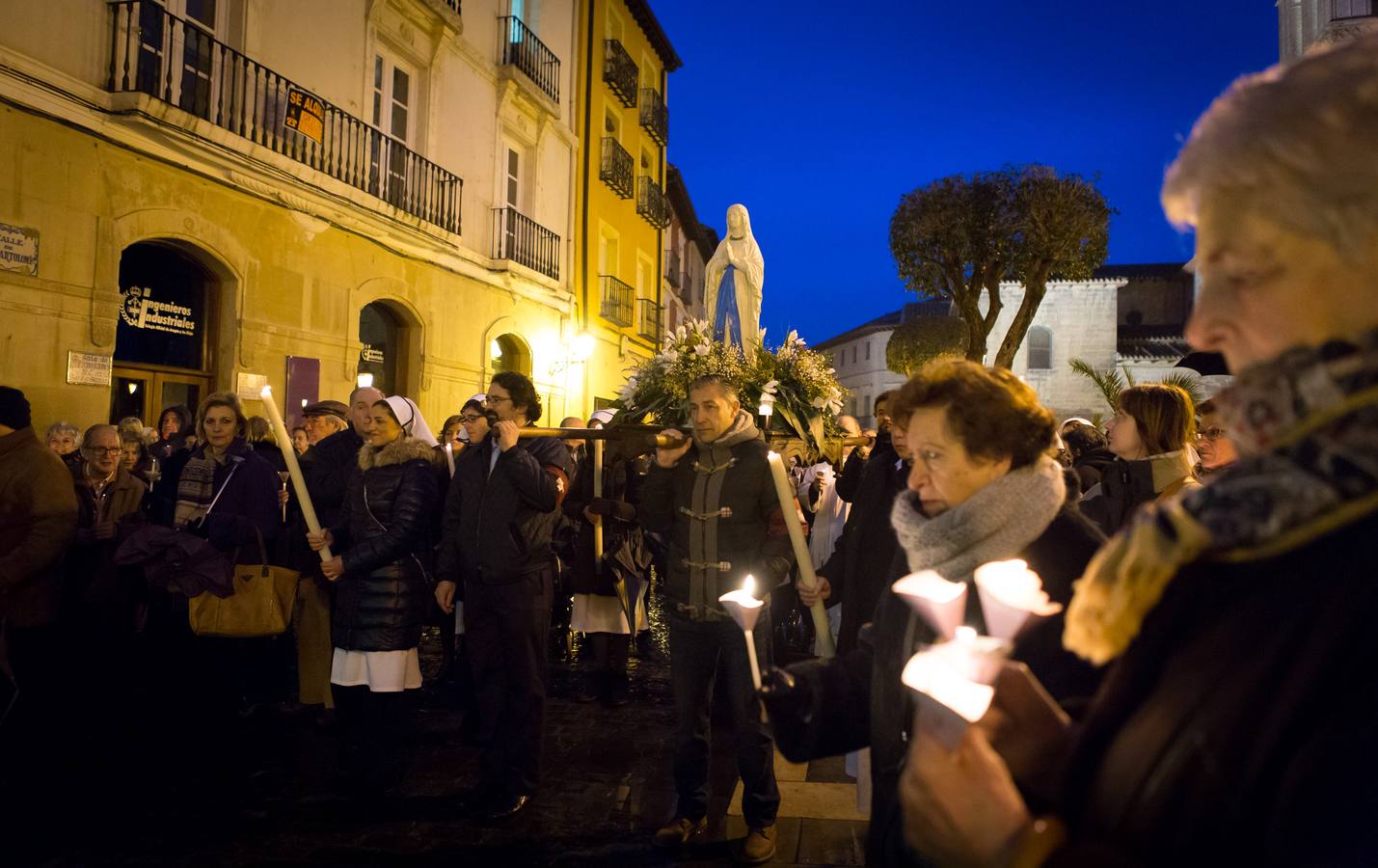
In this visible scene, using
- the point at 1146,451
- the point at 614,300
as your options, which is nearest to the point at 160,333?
the point at 1146,451

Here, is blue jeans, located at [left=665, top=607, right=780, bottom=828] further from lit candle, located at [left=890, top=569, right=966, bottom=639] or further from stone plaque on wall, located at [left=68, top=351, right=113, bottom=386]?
stone plaque on wall, located at [left=68, top=351, right=113, bottom=386]

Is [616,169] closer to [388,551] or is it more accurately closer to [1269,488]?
[388,551]

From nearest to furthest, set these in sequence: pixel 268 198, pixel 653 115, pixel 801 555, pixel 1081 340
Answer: pixel 801 555
pixel 268 198
pixel 653 115
pixel 1081 340

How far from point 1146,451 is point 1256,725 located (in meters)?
3.66

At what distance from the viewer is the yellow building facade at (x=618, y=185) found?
2103 centimetres

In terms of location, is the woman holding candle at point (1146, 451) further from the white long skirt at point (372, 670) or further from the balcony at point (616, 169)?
the balcony at point (616, 169)

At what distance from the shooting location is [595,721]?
5836mm

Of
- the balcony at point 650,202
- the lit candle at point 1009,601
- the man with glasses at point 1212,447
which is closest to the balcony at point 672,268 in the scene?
the balcony at point 650,202

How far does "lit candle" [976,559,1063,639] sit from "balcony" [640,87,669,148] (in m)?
25.9

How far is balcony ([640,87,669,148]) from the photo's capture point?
2556 cm

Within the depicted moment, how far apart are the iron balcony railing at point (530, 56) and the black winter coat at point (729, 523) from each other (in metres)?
15.1

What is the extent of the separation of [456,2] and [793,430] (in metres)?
12.5

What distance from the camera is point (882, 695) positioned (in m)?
1.91

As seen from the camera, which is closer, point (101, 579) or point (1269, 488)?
point (1269, 488)
